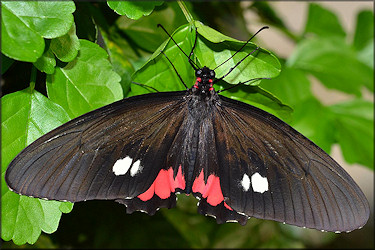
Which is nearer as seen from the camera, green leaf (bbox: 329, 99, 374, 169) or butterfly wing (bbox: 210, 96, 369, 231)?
butterfly wing (bbox: 210, 96, 369, 231)

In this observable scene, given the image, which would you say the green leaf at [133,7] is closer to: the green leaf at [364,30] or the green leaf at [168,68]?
the green leaf at [168,68]

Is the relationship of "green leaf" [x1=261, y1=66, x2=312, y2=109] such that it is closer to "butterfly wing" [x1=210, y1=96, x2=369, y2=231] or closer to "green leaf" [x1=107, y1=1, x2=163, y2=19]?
"butterfly wing" [x1=210, y1=96, x2=369, y2=231]

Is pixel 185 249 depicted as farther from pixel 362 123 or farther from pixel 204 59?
pixel 204 59

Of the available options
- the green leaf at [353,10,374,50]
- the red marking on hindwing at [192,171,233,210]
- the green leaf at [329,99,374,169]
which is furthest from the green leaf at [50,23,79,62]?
the green leaf at [353,10,374,50]

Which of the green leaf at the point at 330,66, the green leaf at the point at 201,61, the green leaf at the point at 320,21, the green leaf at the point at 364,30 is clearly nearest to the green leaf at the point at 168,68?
the green leaf at the point at 201,61

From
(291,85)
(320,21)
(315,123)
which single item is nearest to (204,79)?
(315,123)

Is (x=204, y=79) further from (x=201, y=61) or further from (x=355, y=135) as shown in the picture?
(x=355, y=135)
